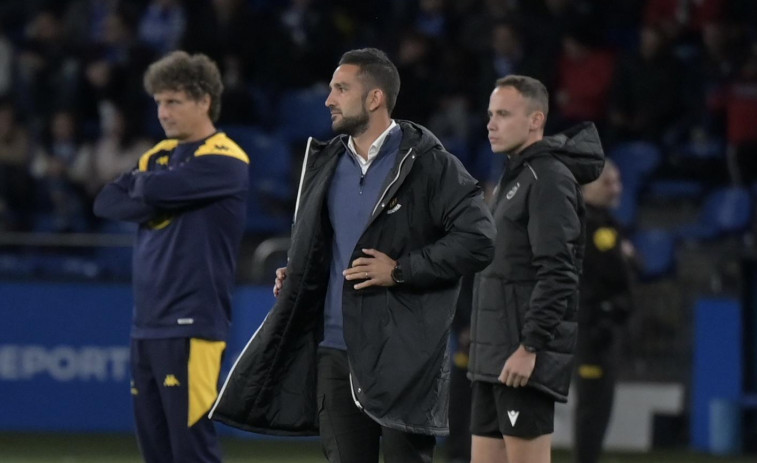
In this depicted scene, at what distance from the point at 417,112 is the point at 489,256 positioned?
8686 millimetres

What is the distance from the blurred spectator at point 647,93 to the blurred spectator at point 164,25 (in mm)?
4463

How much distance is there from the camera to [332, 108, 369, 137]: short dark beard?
5.44m

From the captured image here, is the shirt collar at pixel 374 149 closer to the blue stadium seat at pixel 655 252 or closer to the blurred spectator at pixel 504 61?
the blue stadium seat at pixel 655 252

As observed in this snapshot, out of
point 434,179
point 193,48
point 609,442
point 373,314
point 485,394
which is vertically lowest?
point 609,442

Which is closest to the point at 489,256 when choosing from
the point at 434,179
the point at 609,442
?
the point at 434,179

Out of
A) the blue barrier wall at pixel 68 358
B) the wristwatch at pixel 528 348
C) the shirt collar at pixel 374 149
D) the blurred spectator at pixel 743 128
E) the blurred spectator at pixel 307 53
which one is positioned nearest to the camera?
the shirt collar at pixel 374 149

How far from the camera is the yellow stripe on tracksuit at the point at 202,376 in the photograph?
6398 millimetres

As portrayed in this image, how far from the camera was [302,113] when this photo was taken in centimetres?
1484

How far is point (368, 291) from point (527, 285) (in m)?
1.18

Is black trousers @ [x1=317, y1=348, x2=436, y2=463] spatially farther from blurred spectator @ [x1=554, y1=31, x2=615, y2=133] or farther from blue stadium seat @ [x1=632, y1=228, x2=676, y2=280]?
blurred spectator @ [x1=554, y1=31, x2=615, y2=133]

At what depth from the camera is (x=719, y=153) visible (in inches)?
548

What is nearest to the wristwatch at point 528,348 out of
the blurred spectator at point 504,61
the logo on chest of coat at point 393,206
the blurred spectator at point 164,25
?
the logo on chest of coat at point 393,206

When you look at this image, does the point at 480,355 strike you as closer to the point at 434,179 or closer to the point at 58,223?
the point at 434,179

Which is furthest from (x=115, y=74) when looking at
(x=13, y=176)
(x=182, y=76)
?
(x=182, y=76)
